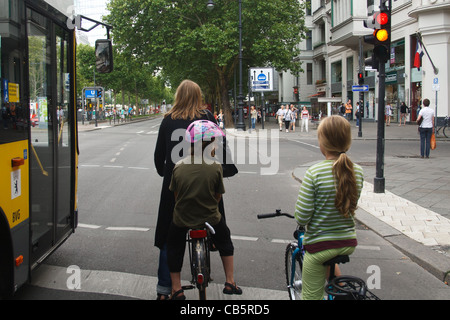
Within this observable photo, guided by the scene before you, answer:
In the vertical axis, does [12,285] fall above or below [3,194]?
below

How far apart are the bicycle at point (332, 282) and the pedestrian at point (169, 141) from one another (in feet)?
2.33

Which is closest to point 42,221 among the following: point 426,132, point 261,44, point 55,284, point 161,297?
point 55,284

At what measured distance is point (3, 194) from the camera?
315 cm

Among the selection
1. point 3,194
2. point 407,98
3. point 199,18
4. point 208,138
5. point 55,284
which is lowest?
point 55,284

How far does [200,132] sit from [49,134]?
5.61ft

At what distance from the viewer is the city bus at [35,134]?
3.28 meters

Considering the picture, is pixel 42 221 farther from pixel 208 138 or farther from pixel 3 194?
pixel 208 138

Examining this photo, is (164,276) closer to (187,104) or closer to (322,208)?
(187,104)

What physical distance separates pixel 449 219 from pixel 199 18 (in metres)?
31.3

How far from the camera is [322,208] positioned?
287 centimetres

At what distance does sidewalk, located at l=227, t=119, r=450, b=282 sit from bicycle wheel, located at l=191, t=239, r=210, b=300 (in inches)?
100

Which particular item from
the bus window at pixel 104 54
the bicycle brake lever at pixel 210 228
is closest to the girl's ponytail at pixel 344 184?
the bicycle brake lever at pixel 210 228

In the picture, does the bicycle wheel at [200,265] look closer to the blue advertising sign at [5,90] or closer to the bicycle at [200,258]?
the bicycle at [200,258]
